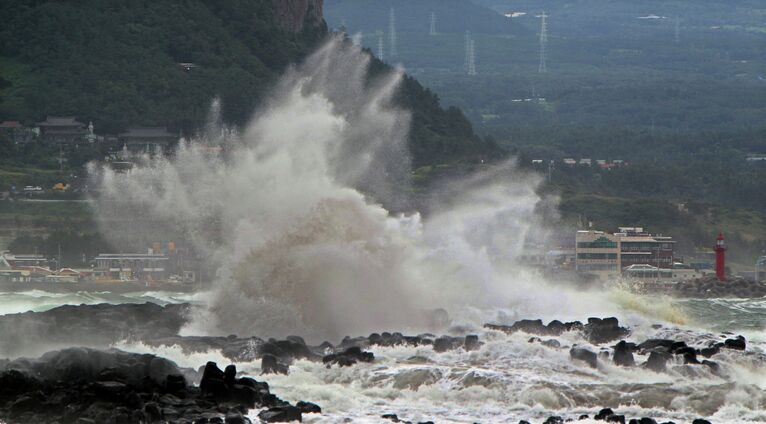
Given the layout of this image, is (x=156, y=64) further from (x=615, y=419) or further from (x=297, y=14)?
(x=615, y=419)

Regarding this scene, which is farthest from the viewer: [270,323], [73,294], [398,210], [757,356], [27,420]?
[398,210]

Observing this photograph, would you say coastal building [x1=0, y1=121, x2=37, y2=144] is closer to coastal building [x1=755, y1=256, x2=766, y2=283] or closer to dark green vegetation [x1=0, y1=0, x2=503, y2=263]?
dark green vegetation [x1=0, y1=0, x2=503, y2=263]

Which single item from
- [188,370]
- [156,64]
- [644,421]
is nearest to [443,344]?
[188,370]

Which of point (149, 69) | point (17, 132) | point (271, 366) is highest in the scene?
point (149, 69)

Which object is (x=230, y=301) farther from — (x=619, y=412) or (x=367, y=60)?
(x=367, y=60)

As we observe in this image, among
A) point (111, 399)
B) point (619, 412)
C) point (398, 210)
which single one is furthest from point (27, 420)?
point (398, 210)

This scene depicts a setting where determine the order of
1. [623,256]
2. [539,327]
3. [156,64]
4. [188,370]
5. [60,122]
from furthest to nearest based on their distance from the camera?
[156,64], [60,122], [623,256], [539,327], [188,370]
